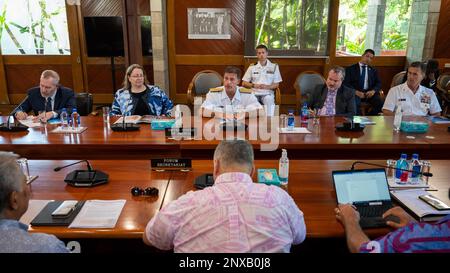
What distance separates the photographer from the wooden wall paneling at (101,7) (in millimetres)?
6777

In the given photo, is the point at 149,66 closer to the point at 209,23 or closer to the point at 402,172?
the point at 209,23

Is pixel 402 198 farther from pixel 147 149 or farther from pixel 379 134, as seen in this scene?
pixel 147 149

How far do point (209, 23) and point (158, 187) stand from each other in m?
5.26

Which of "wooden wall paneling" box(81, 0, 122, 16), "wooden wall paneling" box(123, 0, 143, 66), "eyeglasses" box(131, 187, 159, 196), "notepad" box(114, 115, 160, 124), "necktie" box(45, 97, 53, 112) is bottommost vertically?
"eyeglasses" box(131, 187, 159, 196)

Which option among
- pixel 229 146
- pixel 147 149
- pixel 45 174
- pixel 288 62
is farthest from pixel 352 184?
pixel 288 62

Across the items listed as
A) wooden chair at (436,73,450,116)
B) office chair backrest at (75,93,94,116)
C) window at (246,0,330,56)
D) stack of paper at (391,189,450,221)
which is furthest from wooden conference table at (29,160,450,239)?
window at (246,0,330,56)

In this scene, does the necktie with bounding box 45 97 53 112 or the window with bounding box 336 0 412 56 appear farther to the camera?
the window with bounding box 336 0 412 56

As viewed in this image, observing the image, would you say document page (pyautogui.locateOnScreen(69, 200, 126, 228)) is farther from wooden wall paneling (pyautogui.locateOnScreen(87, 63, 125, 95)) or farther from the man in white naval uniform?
wooden wall paneling (pyautogui.locateOnScreen(87, 63, 125, 95))

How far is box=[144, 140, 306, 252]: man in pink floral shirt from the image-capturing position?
4.12 ft

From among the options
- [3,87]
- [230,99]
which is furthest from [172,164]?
[3,87]

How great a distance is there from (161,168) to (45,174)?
0.71m

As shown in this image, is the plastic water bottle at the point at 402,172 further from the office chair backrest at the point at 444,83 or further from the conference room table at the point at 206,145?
the office chair backrest at the point at 444,83

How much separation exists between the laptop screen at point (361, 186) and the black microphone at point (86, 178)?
4.32 feet

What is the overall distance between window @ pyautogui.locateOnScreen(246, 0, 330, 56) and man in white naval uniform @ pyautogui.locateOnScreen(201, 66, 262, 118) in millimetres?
3025
